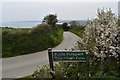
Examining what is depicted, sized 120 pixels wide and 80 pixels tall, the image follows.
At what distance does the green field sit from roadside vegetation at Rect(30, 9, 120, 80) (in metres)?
7.16

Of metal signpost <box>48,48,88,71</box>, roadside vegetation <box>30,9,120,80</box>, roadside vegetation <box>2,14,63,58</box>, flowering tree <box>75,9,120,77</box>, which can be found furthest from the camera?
roadside vegetation <box>2,14,63,58</box>

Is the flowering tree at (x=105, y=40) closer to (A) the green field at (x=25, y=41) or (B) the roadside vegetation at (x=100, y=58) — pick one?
(B) the roadside vegetation at (x=100, y=58)

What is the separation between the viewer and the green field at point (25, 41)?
46.9 ft

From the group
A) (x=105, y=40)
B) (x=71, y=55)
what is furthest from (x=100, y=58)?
(x=71, y=55)

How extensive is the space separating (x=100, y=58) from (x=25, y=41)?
10.4 meters

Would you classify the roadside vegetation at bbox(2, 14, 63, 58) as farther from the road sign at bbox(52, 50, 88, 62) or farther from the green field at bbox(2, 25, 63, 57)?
the road sign at bbox(52, 50, 88, 62)

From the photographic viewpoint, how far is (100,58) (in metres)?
6.41

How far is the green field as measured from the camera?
14.3 metres

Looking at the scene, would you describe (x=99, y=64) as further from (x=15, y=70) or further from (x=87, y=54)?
(x=15, y=70)

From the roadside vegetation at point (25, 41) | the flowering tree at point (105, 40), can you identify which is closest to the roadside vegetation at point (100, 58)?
the flowering tree at point (105, 40)

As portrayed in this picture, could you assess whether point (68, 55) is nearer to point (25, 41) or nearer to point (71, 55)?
point (71, 55)

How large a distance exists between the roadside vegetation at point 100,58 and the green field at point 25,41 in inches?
282

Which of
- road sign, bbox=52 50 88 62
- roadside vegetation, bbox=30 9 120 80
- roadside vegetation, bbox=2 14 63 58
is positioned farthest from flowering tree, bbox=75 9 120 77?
roadside vegetation, bbox=2 14 63 58

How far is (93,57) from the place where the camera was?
6508mm
